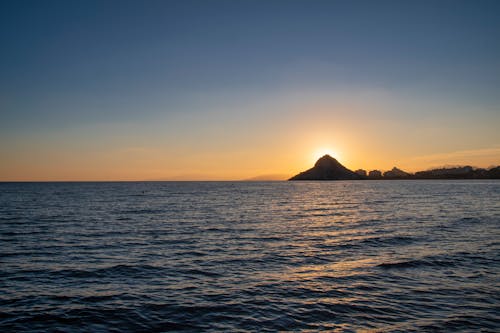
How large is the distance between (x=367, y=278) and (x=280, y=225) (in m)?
23.0

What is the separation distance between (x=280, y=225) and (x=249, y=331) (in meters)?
29.4

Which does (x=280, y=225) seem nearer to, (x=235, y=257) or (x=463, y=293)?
(x=235, y=257)

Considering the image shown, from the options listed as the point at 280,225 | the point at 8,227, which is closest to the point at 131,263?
the point at 280,225

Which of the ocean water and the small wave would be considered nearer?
the ocean water

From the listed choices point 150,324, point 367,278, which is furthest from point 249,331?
point 367,278

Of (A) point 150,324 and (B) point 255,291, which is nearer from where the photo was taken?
(A) point 150,324

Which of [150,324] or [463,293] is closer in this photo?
[150,324]

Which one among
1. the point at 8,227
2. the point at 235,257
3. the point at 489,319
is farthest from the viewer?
the point at 8,227

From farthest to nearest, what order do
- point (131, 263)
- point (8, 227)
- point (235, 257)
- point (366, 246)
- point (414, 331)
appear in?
point (8, 227)
point (366, 246)
point (235, 257)
point (131, 263)
point (414, 331)

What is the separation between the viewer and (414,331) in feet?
39.2

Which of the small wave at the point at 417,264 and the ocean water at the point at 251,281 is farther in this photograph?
the small wave at the point at 417,264

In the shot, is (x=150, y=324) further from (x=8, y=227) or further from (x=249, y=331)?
(x=8, y=227)

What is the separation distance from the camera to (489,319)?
1295cm

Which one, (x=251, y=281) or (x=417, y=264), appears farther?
(x=417, y=264)
